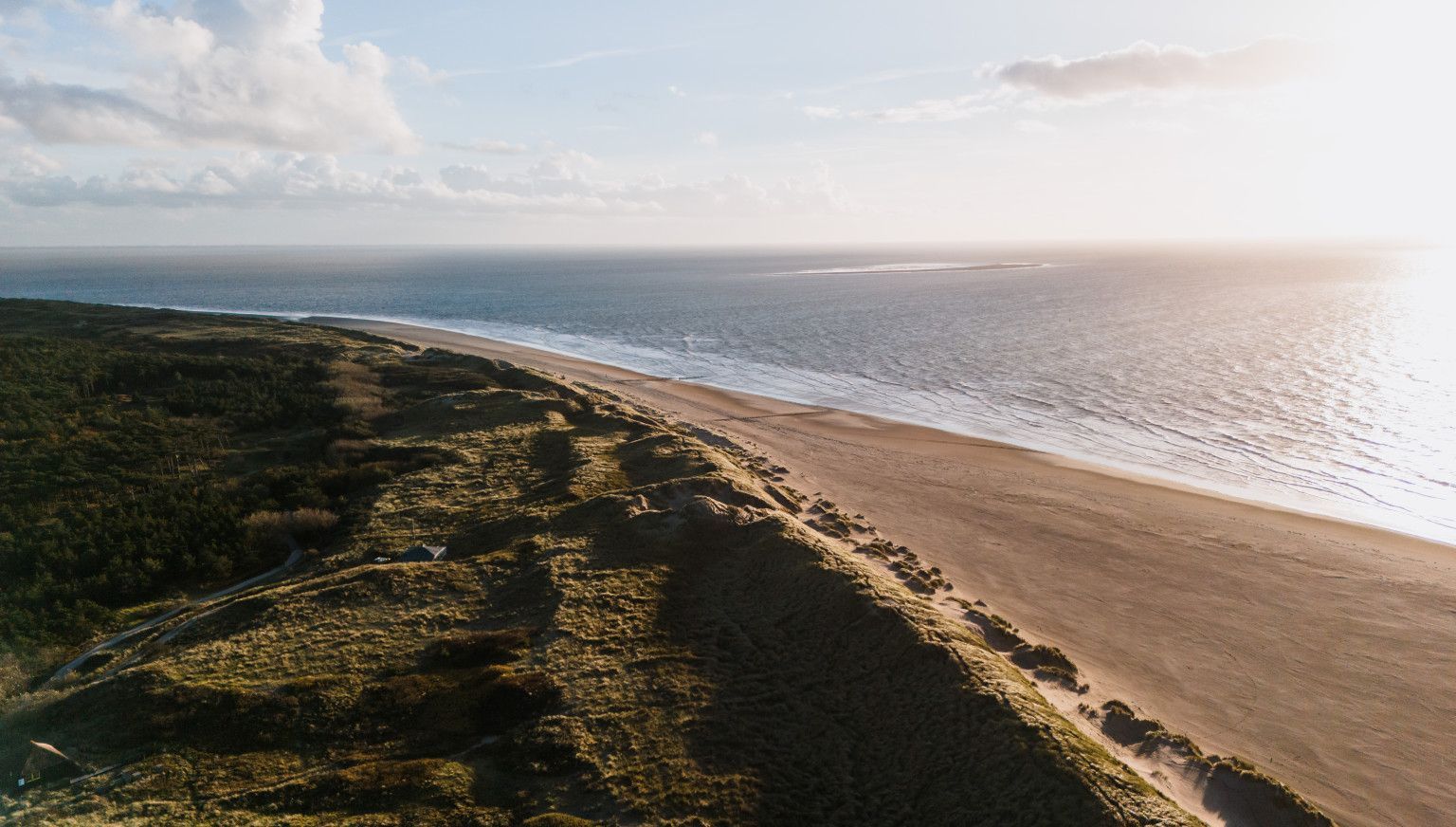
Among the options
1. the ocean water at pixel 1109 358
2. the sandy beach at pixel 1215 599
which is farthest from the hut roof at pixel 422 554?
the ocean water at pixel 1109 358

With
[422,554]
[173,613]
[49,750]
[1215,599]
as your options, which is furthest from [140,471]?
[1215,599]

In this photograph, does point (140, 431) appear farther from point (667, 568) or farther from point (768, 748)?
point (768, 748)

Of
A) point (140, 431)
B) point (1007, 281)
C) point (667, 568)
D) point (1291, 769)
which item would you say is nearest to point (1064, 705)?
point (1291, 769)

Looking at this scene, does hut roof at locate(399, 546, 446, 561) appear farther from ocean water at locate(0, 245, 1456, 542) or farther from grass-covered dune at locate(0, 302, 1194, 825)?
ocean water at locate(0, 245, 1456, 542)

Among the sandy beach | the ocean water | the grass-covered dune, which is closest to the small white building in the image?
the grass-covered dune

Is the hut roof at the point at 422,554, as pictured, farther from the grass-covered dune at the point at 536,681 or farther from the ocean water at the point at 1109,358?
the ocean water at the point at 1109,358
